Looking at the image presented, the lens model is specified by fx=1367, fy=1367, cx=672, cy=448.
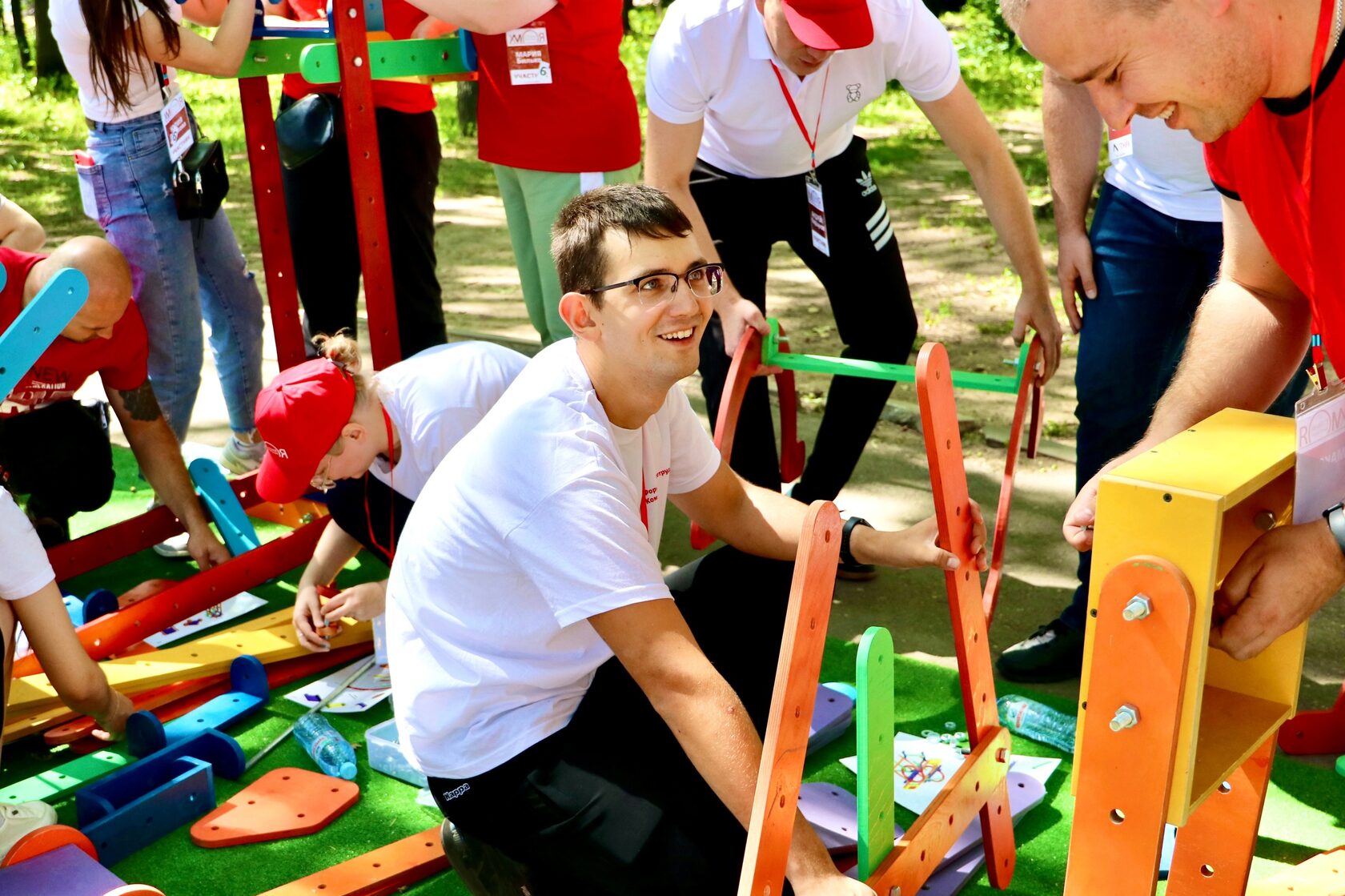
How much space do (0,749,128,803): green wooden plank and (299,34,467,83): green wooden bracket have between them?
159 cm

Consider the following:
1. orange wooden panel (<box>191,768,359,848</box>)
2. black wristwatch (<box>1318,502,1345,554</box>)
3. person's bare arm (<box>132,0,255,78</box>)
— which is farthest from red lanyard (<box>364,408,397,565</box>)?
black wristwatch (<box>1318,502,1345,554</box>)

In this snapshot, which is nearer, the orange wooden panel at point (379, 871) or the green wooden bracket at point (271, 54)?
the orange wooden panel at point (379, 871)

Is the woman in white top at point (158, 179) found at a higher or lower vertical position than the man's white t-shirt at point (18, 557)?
higher

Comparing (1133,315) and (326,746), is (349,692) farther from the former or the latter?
(1133,315)

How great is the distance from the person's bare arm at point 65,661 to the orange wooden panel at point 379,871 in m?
0.67

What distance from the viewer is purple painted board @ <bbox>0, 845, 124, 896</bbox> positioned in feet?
7.36

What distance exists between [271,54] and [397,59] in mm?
417

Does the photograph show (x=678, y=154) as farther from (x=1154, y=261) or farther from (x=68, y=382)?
(x=68, y=382)

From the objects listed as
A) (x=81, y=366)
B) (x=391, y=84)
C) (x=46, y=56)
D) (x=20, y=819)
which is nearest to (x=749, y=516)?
(x=20, y=819)

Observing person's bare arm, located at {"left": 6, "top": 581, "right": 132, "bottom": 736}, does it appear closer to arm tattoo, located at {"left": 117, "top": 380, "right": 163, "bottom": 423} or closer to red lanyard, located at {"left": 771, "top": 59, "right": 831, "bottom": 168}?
arm tattoo, located at {"left": 117, "top": 380, "right": 163, "bottom": 423}

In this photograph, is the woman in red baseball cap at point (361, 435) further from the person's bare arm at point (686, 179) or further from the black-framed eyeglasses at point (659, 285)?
the black-framed eyeglasses at point (659, 285)

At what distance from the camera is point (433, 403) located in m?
2.97

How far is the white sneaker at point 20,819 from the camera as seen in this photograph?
7.67 feet

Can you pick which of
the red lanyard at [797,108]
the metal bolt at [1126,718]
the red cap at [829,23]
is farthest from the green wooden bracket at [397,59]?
the metal bolt at [1126,718]
